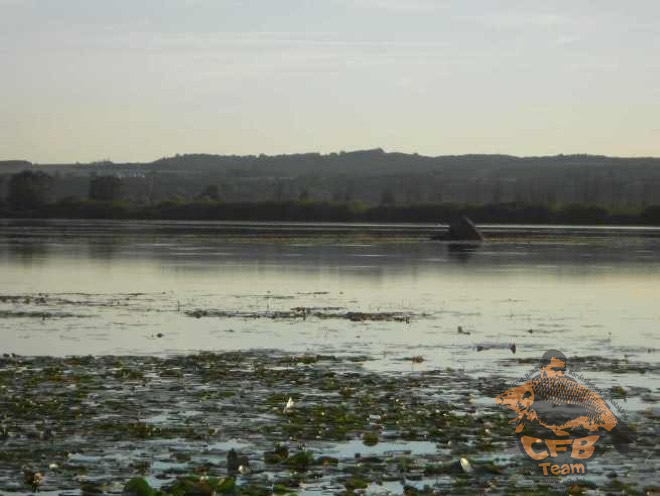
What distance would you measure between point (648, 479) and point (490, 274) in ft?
119

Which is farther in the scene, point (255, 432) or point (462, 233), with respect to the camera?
point (462, 233)

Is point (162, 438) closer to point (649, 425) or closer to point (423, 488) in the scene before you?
point (423, 488)

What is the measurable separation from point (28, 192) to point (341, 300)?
523 ft

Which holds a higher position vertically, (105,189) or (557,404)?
(105,189)

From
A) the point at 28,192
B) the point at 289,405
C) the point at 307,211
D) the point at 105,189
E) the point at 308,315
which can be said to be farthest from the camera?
the point at 105,189

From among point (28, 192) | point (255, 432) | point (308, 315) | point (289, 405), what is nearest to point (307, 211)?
point (28, 192)

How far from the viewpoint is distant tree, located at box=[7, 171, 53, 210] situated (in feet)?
605

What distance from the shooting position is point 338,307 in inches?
1358

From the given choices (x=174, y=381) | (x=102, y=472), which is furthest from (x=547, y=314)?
(x=102, y=472)

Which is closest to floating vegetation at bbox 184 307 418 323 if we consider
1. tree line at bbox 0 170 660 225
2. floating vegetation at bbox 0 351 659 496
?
floating vegetation at bbox 0 351 659 496

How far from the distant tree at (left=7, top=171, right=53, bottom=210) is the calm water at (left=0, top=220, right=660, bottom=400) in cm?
12052

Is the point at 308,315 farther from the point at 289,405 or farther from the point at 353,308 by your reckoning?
the point at 289,405

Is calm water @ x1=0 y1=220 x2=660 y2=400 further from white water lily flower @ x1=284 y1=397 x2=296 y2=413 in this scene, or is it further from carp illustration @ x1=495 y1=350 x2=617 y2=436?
white water lily flower @ x1=284 y1=397 x2=296 y2=413

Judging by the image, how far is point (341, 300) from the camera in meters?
37.0
